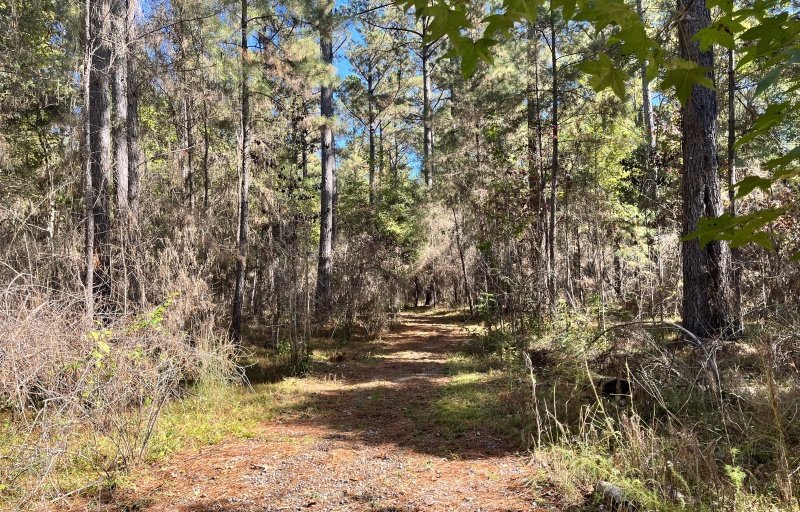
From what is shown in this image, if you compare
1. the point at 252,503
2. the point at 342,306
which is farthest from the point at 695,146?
the point at 342,306

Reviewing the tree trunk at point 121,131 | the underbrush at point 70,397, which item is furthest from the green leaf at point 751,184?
the tree trunk at point 121,131

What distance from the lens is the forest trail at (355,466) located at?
3.40 metres

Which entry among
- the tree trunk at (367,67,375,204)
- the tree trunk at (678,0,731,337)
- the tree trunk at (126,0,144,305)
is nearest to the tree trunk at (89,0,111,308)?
the tree trunk at (126,0,144,305)

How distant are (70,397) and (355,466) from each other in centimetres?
237

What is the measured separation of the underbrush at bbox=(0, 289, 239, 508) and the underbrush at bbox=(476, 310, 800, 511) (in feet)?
11.7

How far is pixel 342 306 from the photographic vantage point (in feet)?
37.7

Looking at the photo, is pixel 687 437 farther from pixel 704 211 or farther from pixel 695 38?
pixel 704 211

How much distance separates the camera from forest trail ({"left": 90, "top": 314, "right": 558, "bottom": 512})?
340cm

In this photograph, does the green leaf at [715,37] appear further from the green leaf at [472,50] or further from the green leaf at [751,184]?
the green leaf at [472,50]

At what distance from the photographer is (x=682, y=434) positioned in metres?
2.90

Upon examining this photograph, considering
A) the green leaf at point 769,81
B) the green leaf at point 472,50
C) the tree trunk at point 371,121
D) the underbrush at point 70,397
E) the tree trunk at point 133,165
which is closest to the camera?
the green leaf at point 769,81

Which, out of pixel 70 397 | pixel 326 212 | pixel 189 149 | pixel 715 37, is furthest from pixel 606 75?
pixel 326 212

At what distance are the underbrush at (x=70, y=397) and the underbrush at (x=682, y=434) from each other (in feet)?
11.7

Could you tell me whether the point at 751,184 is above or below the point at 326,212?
below
